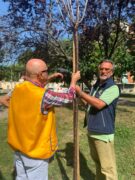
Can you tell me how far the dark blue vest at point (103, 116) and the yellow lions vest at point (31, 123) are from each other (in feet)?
3.62

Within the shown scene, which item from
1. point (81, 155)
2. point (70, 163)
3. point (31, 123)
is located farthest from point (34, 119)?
point (81, 155)

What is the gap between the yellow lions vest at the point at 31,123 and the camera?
4262 mm

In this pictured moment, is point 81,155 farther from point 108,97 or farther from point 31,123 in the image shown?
point 31,123

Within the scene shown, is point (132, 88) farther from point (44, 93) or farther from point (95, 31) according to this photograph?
point (44, 93)

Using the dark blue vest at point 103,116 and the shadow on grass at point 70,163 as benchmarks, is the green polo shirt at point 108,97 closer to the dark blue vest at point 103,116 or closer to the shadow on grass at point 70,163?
the dark blue vest at point 103,116

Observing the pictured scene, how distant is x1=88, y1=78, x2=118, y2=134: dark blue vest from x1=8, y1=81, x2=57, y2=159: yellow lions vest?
1103 mm

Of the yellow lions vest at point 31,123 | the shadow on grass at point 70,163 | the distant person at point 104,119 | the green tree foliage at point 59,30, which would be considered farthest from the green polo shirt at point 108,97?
the green tree foliage at point 59,30

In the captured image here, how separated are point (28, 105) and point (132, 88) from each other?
54.5 metres

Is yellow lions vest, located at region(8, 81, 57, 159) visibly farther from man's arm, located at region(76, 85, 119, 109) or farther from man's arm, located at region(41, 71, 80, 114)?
man's arm, located at region(76, 85, 119, 109)

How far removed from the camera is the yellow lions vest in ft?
14.0

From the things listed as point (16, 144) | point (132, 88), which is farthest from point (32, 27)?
point (132, 88)

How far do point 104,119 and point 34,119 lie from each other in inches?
55.6

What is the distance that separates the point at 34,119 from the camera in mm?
4285

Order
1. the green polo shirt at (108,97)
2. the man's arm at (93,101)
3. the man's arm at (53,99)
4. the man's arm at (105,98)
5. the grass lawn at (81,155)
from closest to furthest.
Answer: the man's arm at (53,99)
the man's arm at (93,101)
the man's arm at (105,98)
the green polo shirt at (108,97)
the grass lawn at (81,155)
